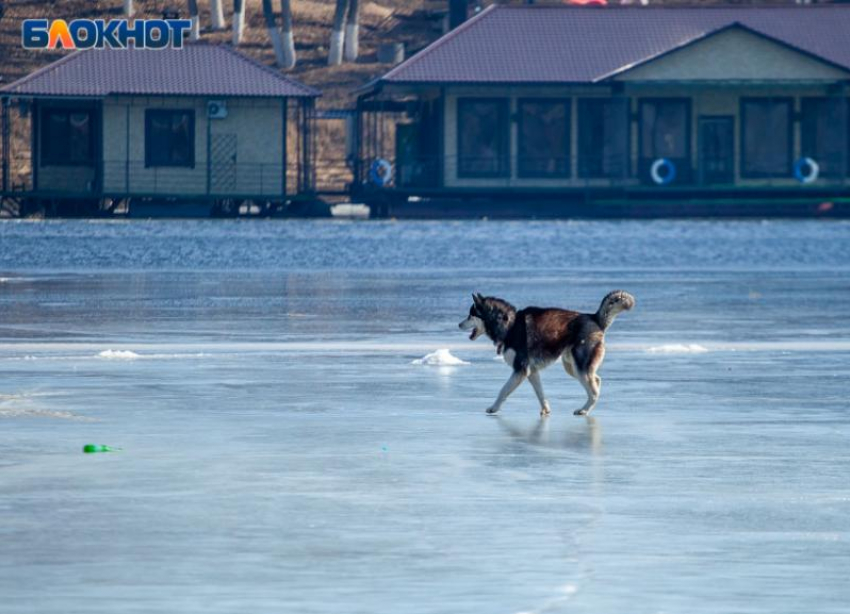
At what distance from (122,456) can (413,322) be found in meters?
11.6

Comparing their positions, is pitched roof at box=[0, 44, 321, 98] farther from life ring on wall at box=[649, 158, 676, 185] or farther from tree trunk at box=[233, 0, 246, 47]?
tree trunk at box=[233, 0, 246, 47]

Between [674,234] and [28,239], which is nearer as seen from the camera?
[28,239]

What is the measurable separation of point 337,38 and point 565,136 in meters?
39.2

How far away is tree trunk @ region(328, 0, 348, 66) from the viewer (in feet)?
300

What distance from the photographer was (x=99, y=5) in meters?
103

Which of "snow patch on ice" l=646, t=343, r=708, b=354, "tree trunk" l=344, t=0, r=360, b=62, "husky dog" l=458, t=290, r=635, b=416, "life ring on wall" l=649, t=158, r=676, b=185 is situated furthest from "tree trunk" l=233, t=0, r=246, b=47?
"husky dog" l=458, t=290, r=635, b=416

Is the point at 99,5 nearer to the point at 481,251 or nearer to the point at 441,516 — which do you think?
the point at 481,251

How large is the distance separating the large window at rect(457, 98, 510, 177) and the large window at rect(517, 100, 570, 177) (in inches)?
19.5

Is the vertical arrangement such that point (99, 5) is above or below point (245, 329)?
above

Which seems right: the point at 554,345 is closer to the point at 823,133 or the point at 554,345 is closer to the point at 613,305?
the point at 613,305

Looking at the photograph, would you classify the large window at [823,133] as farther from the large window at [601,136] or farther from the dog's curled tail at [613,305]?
the dog's curled tail at [613,305]

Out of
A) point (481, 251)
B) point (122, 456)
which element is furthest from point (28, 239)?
point (122, 456)

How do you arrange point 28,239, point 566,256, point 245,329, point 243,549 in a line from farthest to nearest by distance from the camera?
point 28,239 → point 566,256 → point 245,329 → point 243,549

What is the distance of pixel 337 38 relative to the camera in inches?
3698
